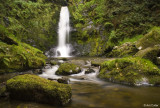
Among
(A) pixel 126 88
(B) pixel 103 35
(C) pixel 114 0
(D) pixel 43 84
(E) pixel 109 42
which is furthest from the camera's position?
(C) pixel 114 0

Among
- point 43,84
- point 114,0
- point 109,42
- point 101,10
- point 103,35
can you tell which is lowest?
point 43,84

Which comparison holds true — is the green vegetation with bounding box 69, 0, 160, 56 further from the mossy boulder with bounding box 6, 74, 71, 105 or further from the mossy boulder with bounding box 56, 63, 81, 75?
the mossy boulder with bounding box 6, 74, 71, 105

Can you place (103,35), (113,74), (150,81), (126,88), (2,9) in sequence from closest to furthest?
(126,88) < (150,81) < (113,74) < (2,9) < (103,35)

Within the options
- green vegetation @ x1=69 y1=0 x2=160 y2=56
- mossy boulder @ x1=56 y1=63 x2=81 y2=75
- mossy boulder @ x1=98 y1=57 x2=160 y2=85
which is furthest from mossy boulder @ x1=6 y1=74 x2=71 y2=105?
green vegetation @ x1=69 y1=0 x2=160 y2=56

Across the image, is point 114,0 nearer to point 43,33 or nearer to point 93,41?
point 93,41

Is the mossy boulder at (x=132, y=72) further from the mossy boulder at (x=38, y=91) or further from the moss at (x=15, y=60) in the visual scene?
the moss at (x=15, y=60)

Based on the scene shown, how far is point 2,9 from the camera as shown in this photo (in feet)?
45.4

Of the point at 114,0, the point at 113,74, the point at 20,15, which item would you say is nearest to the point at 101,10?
the point at 114,0

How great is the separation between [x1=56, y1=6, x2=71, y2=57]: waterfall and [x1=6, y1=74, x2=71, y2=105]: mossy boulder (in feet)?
46.2

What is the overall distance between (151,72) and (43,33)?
53.6 ft

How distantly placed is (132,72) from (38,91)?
3.79 meters

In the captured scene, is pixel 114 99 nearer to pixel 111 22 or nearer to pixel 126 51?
pixel 126 51

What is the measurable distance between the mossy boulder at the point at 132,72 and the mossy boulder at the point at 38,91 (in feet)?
8.95

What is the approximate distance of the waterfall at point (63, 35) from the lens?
18.1m
